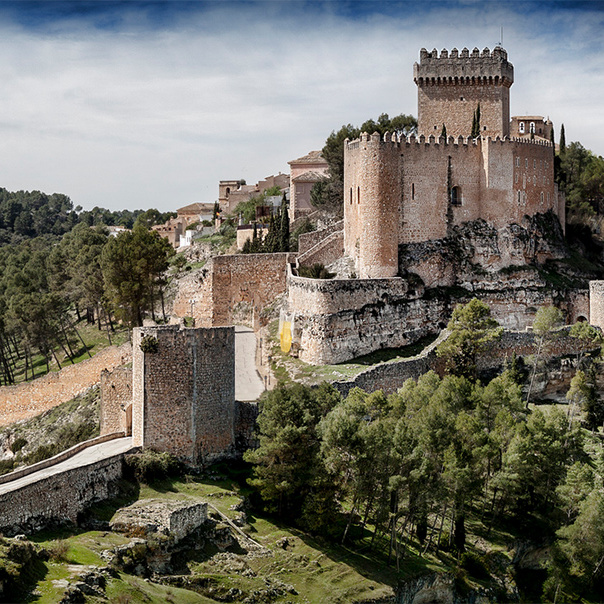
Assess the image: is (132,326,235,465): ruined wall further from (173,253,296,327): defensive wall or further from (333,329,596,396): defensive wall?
(173,253,296,327): defensive wall

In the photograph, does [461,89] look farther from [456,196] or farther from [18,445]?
[18,445]

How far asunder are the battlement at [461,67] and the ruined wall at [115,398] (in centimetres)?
2528

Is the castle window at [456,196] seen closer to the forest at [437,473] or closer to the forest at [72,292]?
the forest at [437,473]

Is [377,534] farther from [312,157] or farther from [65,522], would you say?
[312,157]

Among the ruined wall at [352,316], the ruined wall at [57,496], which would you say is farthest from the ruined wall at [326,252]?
the ruined wall at [57,496]

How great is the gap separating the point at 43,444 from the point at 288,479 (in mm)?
15187

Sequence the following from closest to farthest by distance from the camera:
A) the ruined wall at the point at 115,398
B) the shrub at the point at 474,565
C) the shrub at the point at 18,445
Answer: the shrub at the point at 474,565 < the ruined wall at the point at 115,398 < the shrub at the point at 18,445

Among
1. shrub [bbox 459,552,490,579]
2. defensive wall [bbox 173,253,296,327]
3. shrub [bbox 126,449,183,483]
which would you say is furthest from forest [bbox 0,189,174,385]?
shrub [bbox 459,552,490,579]

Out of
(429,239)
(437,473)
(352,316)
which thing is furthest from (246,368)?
(437,473)

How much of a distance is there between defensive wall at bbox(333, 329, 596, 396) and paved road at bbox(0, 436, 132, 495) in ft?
34.9

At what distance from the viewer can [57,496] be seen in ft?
80.8

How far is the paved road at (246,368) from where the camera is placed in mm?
35344

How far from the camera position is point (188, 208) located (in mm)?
99562

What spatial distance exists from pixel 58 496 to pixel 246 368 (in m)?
16.0
